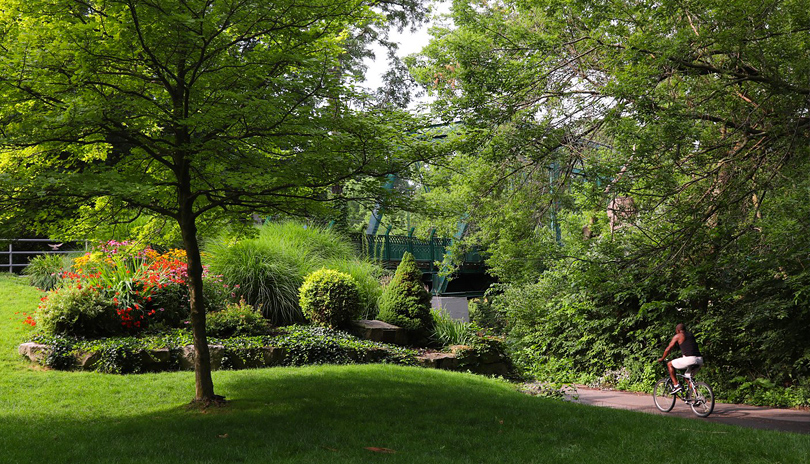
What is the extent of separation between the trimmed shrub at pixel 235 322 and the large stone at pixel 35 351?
107 inches

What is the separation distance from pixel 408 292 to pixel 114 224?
7.23 meters

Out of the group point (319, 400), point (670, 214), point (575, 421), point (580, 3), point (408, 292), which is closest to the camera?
point (575, 421)

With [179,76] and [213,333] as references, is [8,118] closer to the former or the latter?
[179,76]

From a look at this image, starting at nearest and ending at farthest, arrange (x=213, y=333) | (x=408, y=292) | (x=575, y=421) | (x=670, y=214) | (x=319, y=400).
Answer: (x=575, y=421) → (x=319, y=400) → (x=670, y=214) → (x=213, y=333) → (x=408, y=292)

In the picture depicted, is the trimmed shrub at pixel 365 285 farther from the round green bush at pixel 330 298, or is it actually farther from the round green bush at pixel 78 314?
the round green bush at pixel 78 314

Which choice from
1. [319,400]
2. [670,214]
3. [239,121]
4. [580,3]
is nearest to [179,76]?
[239,121]

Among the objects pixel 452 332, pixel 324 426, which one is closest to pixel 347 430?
pixel 324 426

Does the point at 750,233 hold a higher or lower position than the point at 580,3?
lower

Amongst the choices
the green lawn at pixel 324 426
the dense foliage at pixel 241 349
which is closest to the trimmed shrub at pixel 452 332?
the dense foliage at pixel 241 349

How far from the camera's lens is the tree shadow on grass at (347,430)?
5.51 meters

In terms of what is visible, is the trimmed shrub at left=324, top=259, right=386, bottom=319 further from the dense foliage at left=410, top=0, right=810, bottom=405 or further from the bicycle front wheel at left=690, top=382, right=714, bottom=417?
the bicycle front wheel at left=690, top=382, right=714, bottom=417

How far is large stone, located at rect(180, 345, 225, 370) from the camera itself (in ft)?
32.5

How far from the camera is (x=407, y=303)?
537 inches

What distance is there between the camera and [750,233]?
33.6ft
